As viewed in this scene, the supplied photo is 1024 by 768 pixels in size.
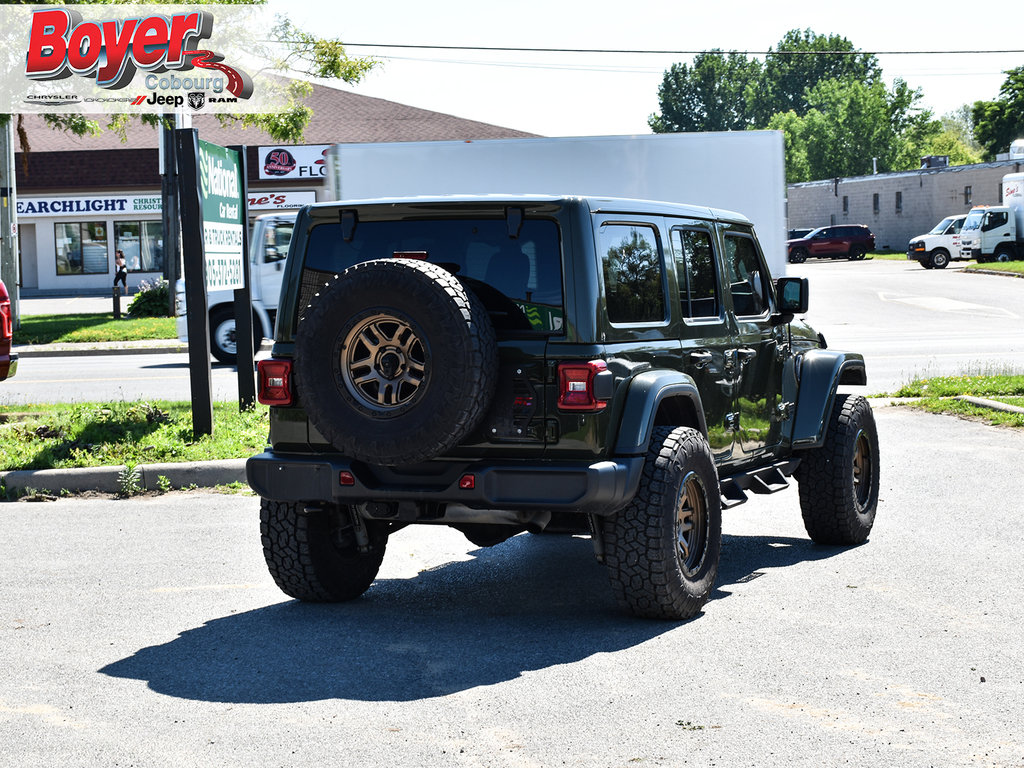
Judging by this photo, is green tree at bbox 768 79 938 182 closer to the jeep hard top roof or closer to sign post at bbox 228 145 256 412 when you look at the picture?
sign post at bbox 228 145 256 412

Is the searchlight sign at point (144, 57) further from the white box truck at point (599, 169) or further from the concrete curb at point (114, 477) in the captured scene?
the concrete curb at point (114, 477)

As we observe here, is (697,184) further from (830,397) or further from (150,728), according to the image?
(150,728)

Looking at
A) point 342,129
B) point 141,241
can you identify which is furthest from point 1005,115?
point 141,241

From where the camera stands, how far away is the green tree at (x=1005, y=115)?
8781cm

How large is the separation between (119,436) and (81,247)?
134ft

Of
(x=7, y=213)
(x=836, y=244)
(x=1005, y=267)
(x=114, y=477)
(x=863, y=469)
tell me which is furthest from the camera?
(x=836, y=244)

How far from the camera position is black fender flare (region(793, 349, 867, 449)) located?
7703 mm

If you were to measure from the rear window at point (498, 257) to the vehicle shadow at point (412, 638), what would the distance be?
1359 mm

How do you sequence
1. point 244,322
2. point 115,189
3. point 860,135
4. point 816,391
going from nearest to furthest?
point 816,391 < point 244,322 < point 115,189 < point 860,135

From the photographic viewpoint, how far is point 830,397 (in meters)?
7.86

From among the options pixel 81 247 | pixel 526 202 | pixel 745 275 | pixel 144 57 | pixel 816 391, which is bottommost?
pixel 816 391

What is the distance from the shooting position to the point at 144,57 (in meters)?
29.9

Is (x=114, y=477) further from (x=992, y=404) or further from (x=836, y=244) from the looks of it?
(x=836, y=244)

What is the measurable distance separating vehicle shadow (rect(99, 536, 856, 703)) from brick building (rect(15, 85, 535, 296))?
39720mm
